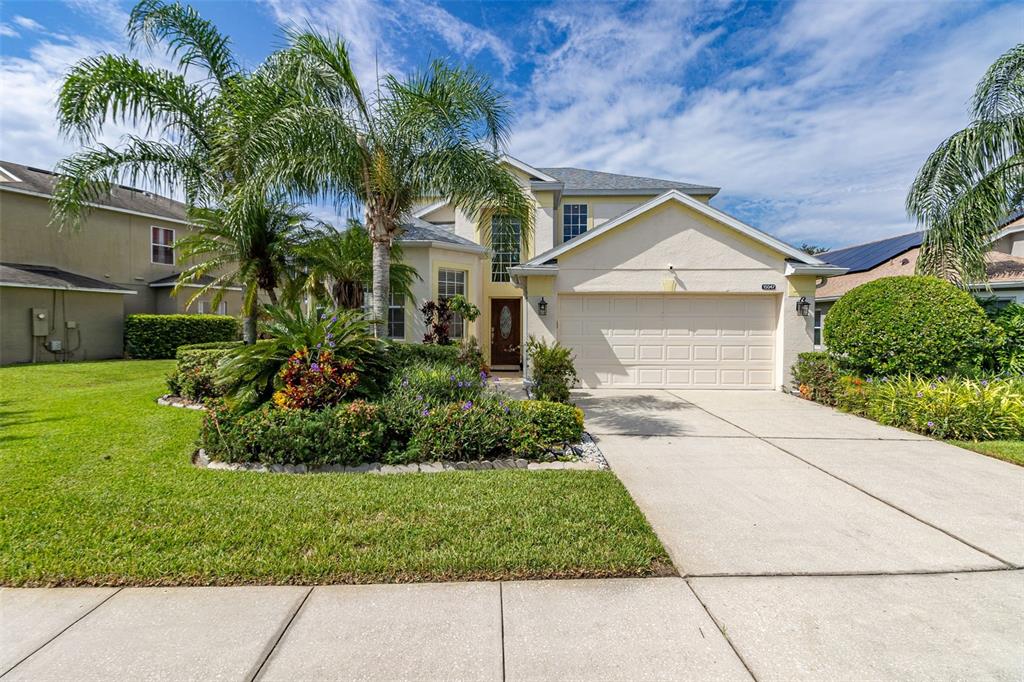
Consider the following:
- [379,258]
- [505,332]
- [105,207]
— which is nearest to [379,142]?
[379,258]

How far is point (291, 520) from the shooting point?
388 cm

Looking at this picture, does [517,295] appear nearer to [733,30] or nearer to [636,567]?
[733,30]

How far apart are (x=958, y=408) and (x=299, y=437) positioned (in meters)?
9.60

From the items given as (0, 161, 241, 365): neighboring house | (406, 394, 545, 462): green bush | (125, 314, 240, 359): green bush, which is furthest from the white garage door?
(0, 161, 241, 365): neighboring house

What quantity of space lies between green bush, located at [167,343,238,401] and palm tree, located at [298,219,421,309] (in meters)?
2.56

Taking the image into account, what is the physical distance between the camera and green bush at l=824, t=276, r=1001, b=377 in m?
8.28

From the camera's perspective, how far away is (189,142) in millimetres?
9891

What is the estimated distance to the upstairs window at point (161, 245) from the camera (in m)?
18.9

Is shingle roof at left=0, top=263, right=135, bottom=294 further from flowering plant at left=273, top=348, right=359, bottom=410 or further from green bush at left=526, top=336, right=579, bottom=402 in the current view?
green bush at left=526, top=336, right=579, bottom=402

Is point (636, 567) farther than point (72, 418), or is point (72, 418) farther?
point (72, 418)

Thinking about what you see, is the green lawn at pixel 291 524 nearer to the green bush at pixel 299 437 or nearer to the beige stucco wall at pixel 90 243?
the green bush at pixel 299 437

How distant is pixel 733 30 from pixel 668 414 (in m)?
8.82

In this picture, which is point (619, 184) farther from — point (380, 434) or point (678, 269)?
point (380, 434)

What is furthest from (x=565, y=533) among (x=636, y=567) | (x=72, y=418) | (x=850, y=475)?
(x=72, y=418)
